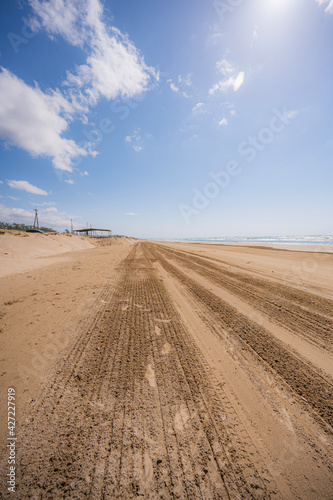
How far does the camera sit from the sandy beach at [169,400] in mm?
1381

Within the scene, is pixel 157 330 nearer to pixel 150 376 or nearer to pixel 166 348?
pixel 166 348

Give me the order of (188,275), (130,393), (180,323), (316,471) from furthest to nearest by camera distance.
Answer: (188,275) < (180,323) < (130,393) < (316,471)

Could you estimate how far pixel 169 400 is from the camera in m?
2.01

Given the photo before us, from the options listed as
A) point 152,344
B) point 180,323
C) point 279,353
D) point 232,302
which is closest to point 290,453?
point 279,353

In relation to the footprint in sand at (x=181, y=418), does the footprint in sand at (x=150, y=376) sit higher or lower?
higher

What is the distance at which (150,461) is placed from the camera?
57.6 inches

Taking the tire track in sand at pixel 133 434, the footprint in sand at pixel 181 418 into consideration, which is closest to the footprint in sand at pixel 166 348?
the tire track in sand at pixel 133 434

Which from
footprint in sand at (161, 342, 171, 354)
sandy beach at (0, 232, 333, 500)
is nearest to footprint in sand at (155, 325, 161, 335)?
sandy beach at (0, 232, 333, 500)

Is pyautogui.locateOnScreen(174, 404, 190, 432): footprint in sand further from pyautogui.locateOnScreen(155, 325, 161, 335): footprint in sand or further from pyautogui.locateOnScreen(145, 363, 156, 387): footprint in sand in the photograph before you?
pyautogui.locateOnScreen(155, 325, 161, 335): footprint in sand

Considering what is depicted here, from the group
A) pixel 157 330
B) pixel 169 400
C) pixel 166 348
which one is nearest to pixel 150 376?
pixel 169 400

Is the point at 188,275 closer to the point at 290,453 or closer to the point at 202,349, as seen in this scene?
the point at 202,349

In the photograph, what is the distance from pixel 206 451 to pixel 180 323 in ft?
7.08

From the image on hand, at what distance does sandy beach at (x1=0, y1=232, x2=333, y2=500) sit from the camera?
54.4 inches

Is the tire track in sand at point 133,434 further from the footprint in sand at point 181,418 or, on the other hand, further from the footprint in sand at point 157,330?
the footprint in sand at point 157,330
